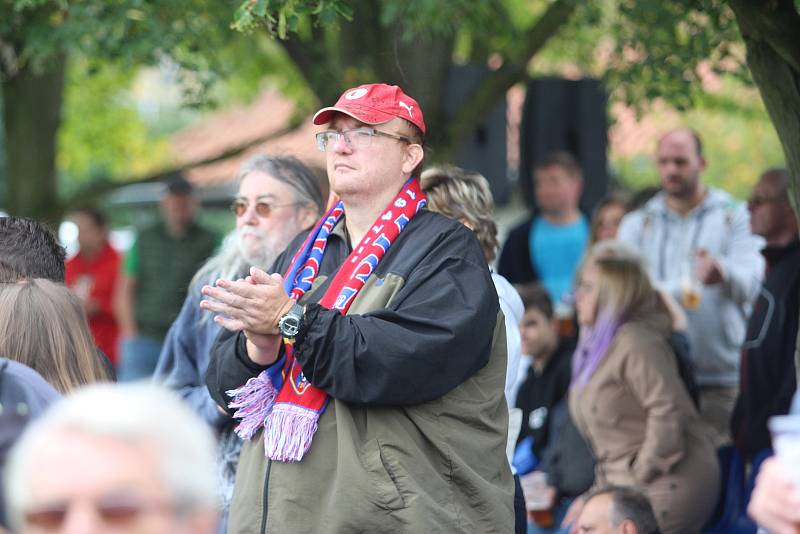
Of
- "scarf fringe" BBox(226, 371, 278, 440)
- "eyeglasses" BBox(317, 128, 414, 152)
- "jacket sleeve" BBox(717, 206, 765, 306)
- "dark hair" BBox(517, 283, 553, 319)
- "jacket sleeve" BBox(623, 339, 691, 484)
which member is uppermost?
"eyeglasses" BBox(317, 128, 414, 152)

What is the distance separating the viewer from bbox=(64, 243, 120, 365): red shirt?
10125 millimetres

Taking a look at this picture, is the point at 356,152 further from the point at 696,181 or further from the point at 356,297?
the point at 696,181

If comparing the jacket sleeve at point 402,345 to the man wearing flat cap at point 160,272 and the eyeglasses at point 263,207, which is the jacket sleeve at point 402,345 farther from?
the man wearing flat cap at point 160,272

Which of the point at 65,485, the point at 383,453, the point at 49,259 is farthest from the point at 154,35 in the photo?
the point at 65,485

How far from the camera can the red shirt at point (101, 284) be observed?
10.1m

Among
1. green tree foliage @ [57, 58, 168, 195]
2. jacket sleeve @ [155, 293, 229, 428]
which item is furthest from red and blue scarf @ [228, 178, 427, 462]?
green tree foliage @ [57, 58, 168, 195]

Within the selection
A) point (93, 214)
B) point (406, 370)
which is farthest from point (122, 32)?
point (93, 214)

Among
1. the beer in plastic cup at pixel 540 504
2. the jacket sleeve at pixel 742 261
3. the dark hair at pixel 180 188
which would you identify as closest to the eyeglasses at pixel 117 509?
the beer in plastic cup at pixel 540 504

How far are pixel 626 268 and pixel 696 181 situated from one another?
1.18 m

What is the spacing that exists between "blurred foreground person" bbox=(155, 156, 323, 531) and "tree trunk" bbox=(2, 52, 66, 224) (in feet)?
17.7

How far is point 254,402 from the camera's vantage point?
11.8 feet

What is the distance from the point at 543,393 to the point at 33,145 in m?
5.26

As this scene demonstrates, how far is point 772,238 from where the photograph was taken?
562cm

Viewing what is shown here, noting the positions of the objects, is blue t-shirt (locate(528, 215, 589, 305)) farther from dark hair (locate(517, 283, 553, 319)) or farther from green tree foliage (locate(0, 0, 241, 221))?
green tree foliage (locate(0, 0, 241, 221))
